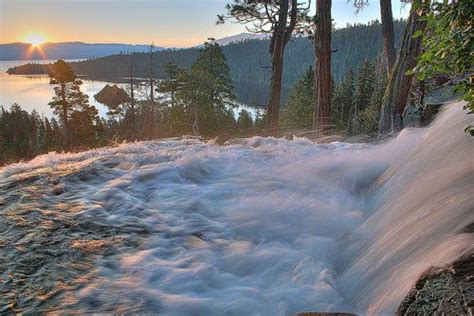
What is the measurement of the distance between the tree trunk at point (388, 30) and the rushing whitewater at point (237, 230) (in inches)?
284

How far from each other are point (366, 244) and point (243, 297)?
152 centimetres

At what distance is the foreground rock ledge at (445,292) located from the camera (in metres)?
2.32

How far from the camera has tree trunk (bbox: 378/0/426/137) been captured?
8.70m

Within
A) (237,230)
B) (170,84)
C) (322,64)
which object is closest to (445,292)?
(237,230)

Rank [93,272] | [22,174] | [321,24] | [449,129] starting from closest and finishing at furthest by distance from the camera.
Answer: [93,272], [449,129], [22,174], [321,24]

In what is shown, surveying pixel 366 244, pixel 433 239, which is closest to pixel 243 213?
pixel 366 244

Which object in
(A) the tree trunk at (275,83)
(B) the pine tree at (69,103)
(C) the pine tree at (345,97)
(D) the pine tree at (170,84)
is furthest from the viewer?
(C) the pine tree at (345,97)

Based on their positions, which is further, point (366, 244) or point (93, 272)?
point (366, 244)

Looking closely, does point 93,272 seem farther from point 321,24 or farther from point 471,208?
point 321,24

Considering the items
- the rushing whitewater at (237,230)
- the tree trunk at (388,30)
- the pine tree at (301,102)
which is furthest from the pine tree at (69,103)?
the rushing whitewater at (237,230)

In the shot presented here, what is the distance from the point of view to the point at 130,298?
3549 mm

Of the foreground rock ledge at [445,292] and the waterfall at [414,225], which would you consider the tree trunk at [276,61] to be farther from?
the foreground rock ledge at [445,292]

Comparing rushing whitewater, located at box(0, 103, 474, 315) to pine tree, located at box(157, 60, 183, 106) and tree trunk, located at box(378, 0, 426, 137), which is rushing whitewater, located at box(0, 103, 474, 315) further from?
pine tree, located at box(157, 60, 183, 106)

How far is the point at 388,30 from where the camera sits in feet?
45.4
